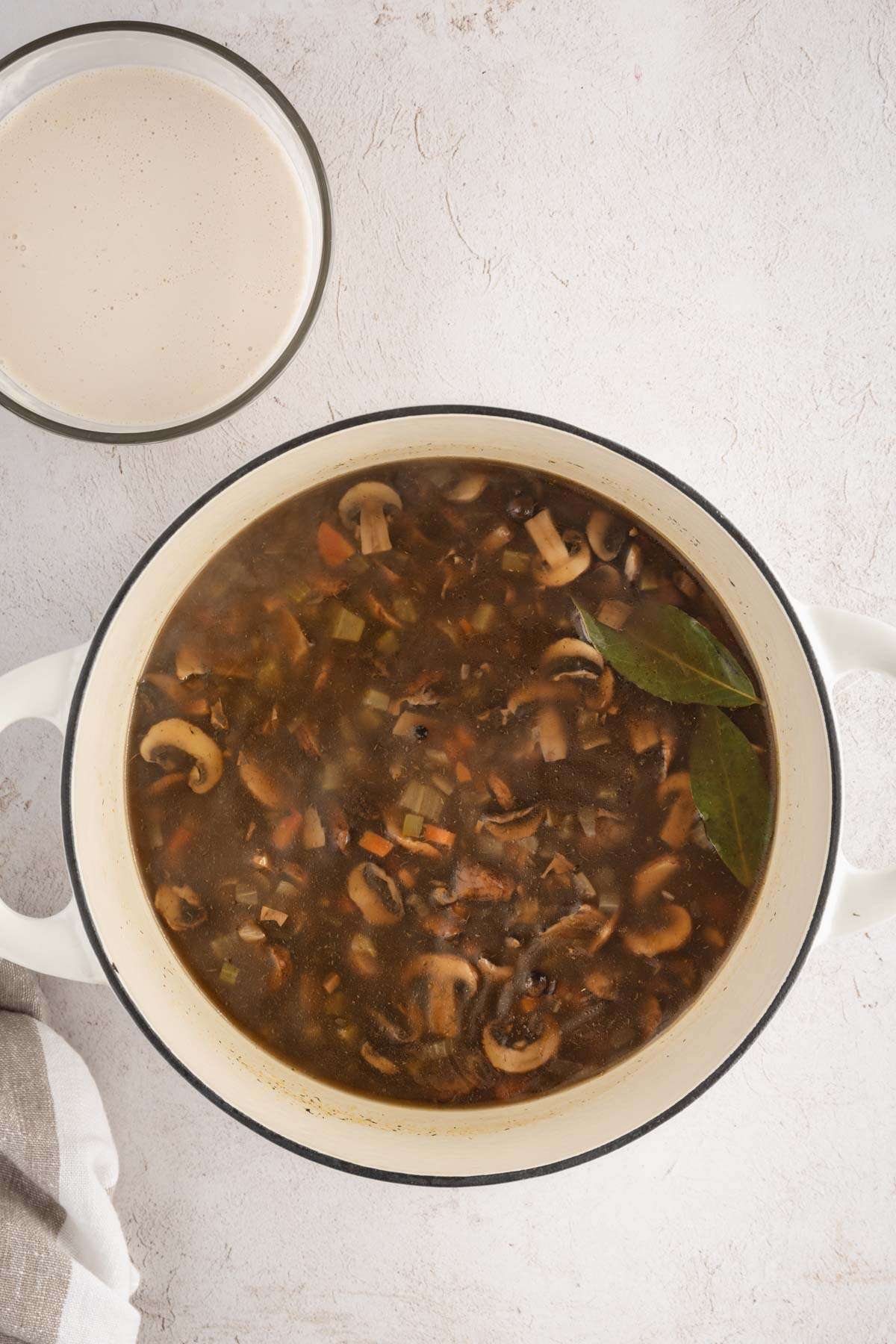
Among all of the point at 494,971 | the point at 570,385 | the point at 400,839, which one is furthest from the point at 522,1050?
the point at 570,385

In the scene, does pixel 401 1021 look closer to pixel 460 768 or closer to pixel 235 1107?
pixel 235 1107

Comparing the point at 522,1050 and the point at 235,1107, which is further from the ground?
the point at 522,1050

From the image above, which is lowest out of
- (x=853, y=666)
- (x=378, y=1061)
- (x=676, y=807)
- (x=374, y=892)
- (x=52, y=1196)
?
(x=52, y=1196)

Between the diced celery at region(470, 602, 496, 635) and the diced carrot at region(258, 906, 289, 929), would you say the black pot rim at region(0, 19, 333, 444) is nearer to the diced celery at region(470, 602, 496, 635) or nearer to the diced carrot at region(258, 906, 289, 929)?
the diced celery at region(470, 602, 496, 635)

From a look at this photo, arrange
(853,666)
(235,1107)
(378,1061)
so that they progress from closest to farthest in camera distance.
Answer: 1. (853,666)
2. (235,1107)
3. (378,1061)

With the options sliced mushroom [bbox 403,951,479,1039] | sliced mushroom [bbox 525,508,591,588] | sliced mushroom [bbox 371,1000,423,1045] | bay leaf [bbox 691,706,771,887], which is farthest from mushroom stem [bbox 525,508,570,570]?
sliced mushroom [bbox 371,1000,423,1045]

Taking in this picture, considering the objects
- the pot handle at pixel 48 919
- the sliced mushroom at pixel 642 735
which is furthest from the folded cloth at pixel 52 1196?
the sliced mushroom at pixel 642 735

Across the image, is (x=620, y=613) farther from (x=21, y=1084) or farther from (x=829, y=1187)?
(x=21, y=1084)
